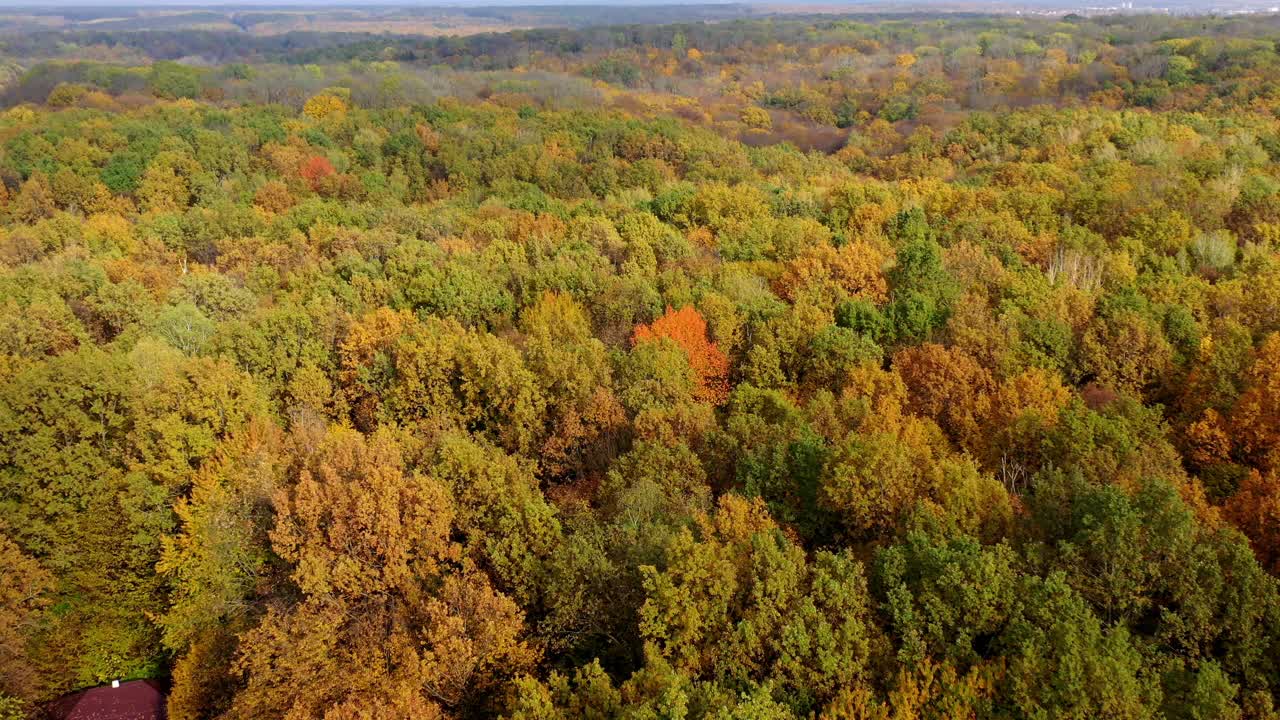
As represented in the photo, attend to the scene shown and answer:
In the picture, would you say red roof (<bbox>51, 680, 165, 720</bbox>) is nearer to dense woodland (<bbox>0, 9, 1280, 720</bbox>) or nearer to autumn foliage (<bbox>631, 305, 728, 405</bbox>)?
dense woodland (<bbox>0, 9, 1280, 720</bbox>)

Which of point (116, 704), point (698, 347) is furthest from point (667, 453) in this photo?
point (116, 704)

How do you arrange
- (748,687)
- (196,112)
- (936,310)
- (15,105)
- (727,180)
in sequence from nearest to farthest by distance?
(748,687)
(936,310)
(727,180)
(196,112)
(15,105)

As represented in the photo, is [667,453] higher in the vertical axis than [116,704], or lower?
higher

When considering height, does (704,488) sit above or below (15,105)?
below

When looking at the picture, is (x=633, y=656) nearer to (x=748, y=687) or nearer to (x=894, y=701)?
(x=748, y=687)

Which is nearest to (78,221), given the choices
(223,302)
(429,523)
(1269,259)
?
(223,302)

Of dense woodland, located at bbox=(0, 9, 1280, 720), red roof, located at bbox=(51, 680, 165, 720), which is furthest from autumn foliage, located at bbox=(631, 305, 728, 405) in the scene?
red roof, located at bbox=(51, 680, 165, 720)

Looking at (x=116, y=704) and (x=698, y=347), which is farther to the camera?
(x=698, y=347)

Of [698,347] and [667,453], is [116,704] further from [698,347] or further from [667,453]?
[698,347]
